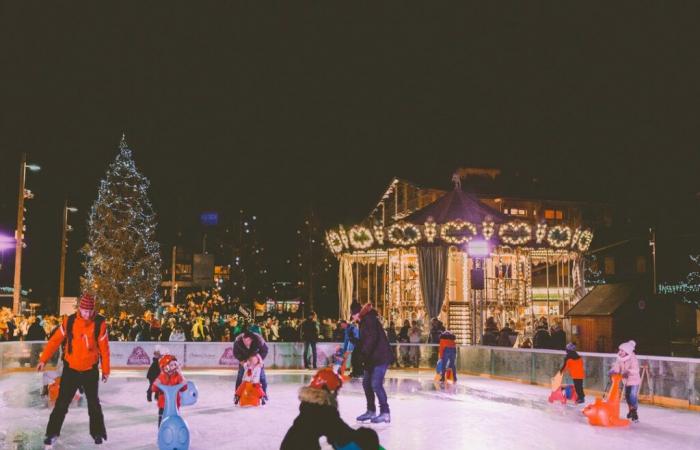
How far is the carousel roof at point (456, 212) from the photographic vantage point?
24.8 meters

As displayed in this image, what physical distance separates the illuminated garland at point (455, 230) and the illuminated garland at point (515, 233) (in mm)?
977

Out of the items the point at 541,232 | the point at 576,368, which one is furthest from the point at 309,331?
the point at 576,368

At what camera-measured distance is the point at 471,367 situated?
1995 centimetres

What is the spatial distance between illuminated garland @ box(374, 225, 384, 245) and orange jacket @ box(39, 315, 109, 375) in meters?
17.7

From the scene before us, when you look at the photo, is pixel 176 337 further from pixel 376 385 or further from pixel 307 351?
pixel 376 385

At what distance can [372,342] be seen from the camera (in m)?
9.85

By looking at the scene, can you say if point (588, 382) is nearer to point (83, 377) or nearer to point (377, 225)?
point (83, 377)

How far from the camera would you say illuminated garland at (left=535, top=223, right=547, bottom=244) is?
24.9m

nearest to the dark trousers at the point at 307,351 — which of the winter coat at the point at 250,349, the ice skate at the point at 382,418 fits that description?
the winter coat at the point at 250,349

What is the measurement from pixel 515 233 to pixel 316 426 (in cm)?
2111

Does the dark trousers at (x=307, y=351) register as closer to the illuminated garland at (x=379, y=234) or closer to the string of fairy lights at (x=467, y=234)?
the string of fairy lights at (x=467, y=234)

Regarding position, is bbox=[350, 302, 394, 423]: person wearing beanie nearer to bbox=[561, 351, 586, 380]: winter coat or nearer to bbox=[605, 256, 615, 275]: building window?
bbox=[561, 351, 586, 380]: winter coat

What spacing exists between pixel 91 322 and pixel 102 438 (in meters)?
1.28

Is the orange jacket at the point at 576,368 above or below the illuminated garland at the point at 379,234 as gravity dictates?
below
